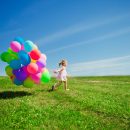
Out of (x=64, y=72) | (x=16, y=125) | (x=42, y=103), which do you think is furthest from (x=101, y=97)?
(x=16, y=125)

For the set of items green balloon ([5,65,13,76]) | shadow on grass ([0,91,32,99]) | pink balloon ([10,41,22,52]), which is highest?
pink balloon ([10,41,22,52])

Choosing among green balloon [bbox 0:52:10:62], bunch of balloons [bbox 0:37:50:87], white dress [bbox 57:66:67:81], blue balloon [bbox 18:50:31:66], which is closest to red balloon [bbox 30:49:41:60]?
bunch of balloons [bbox 0:37:50:87]

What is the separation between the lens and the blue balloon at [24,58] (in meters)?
21.8

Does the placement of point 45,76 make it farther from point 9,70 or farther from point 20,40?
point 20,40

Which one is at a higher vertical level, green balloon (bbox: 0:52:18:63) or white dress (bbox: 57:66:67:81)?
green balloon (bbox: 0:52:18:63)

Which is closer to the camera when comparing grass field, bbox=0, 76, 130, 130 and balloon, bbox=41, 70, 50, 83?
grass field, bbox=0, 76, 130, 130

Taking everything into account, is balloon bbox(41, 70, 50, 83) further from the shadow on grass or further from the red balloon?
the shadow on grass

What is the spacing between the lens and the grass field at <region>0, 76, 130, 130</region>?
1746cm

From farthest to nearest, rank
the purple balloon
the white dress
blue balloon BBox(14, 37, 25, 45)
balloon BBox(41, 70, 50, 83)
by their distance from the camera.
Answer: the white dress
balloon BBox(41, 70, 50, 83)
blue balloon BBox(14, 37, 25, 45)
the purple balloon

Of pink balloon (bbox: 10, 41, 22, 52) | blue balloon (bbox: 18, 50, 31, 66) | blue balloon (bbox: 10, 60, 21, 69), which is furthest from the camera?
pink balloon (bbox: 10, 41, 22, 52)

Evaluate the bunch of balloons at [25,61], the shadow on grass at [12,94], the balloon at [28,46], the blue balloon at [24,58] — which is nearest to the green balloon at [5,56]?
the bunch of balloons at [25,61]

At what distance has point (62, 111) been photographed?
1959 cm

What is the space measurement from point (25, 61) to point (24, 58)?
9.8 inches

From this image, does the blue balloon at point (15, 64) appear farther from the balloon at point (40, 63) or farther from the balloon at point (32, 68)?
the balloon at point (40, 63)
